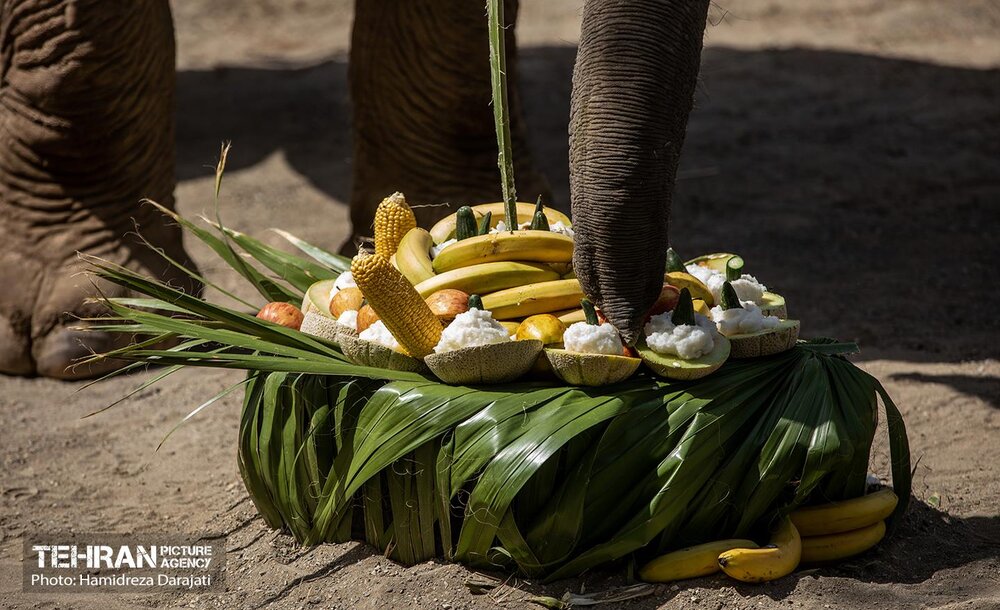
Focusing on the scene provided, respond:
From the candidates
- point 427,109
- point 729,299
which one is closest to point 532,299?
point 729,299

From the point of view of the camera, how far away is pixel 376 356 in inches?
122

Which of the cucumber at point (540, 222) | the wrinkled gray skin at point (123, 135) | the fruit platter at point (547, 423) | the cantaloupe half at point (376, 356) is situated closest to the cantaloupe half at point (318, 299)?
the fruit platter at point (547, 423)

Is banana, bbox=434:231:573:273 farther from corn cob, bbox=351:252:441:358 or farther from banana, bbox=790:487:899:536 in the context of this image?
banana, bbox=790:487:899:536

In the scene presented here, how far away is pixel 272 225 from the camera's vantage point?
6.61m

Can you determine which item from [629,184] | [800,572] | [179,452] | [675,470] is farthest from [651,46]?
[179,452]

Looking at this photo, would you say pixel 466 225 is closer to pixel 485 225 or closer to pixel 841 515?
pixel 485 225

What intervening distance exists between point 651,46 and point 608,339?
712 millimetres

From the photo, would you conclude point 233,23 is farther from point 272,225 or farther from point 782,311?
point 782,311

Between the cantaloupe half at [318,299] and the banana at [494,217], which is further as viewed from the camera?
the banana at [494,217]

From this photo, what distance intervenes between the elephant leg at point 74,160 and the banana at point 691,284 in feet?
7.58

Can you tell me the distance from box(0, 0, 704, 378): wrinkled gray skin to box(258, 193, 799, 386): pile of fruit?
1.33m

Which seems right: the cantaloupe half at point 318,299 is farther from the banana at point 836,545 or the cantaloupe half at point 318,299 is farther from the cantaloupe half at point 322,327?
the banana at point 836,545

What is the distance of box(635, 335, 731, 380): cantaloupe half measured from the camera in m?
2.96

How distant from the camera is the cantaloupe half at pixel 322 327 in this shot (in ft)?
10.6
